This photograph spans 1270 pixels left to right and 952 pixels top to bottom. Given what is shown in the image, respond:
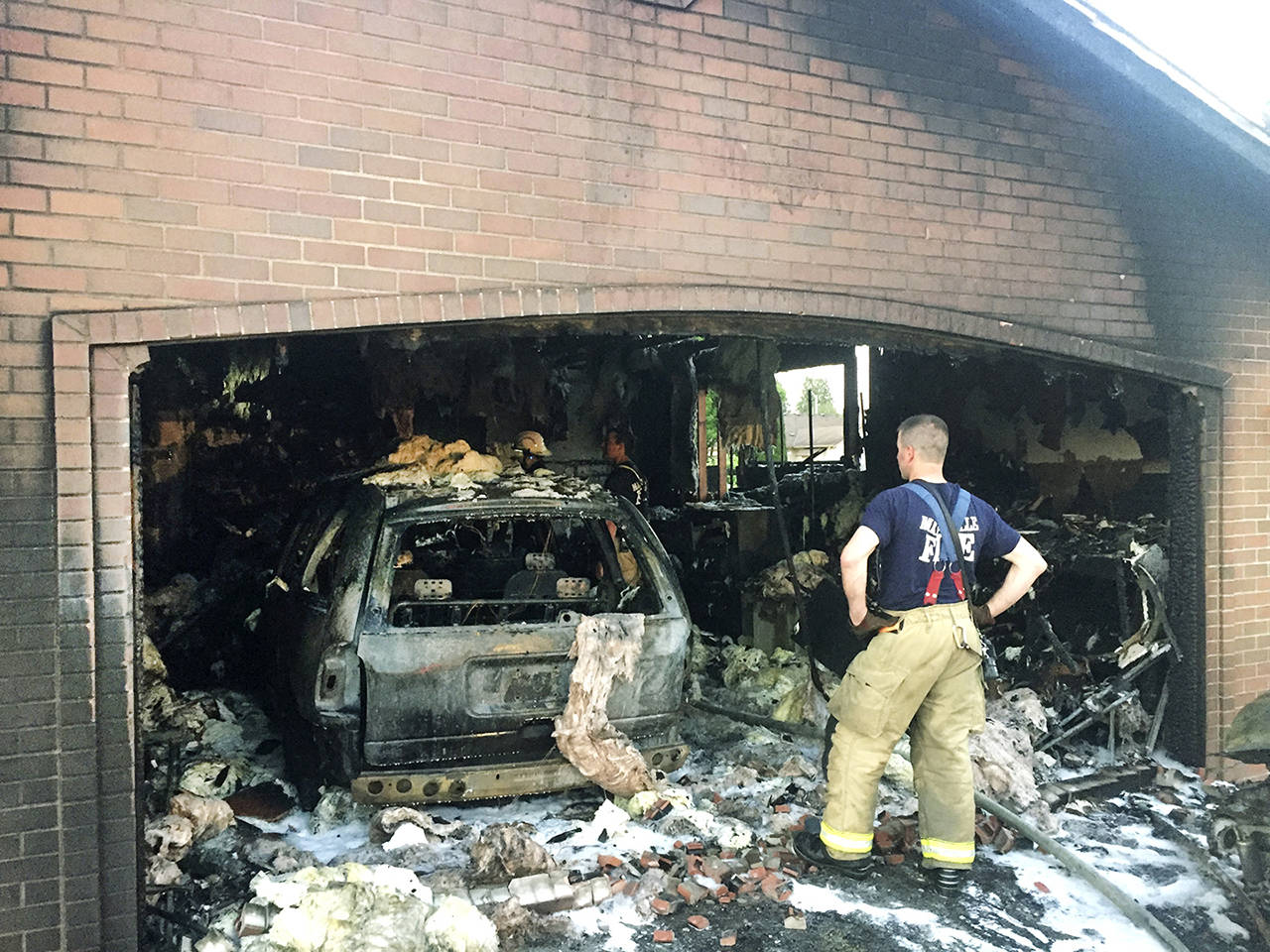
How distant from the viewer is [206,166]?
11.3ft

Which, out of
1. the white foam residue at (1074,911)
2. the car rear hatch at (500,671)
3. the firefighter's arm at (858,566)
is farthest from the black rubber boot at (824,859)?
the firefighter's arm at (858,566)

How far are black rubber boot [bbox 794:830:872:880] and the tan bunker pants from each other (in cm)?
5

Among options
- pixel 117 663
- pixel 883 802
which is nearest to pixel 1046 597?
pixel 883 802

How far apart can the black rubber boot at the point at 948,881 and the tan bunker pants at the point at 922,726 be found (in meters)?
0.03

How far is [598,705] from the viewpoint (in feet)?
14.7

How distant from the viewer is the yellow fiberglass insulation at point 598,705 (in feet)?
14.6

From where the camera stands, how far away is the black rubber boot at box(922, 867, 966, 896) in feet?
13.1

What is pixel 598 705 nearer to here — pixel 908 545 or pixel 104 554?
pixel 908 545

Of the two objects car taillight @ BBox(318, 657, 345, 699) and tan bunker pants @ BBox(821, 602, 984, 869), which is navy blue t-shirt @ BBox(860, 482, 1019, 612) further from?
car taillight @ BBox(318, 657, 345, 699)

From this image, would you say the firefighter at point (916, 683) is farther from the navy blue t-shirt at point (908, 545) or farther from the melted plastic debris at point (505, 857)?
the melted plastic debris at point (505, 857)

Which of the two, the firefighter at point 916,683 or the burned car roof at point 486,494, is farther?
the burned car roof at point 486,494

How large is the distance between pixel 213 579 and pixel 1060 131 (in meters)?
7.24

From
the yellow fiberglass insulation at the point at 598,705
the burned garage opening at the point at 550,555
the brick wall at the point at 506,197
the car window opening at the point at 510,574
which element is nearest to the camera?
the brick wall at the point at 506,197

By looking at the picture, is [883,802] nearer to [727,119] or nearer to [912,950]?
[912,950]
